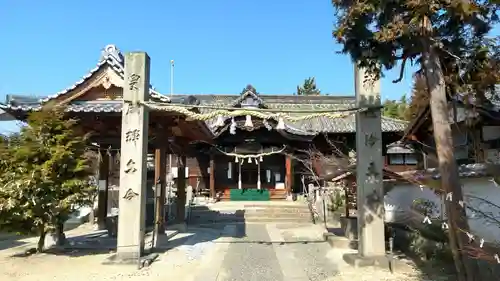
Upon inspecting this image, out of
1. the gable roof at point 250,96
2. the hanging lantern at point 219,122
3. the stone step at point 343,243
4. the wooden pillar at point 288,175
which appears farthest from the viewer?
the gable roof at point 250,96

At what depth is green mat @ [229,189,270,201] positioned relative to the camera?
28.6m

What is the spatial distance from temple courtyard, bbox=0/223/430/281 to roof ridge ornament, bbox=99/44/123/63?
5879mm

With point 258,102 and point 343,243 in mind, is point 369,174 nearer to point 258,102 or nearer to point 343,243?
point 343,243

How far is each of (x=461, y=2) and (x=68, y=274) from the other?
8.99 metres

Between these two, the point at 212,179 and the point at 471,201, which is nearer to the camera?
the point at 471,201

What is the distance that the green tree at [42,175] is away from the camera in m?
10.3

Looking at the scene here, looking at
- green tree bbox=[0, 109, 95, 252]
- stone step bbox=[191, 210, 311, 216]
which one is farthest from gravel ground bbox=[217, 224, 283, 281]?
stone step bbox=[191, 210, 311, 216]

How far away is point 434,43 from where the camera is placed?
22.6ft

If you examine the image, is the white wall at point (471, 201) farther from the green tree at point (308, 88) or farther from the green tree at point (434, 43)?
the green tree at point (308, 88)

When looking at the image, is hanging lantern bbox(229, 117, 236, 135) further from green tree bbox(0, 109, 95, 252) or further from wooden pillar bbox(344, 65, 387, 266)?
wooden pillar bbox(344, 65, 387, 266)

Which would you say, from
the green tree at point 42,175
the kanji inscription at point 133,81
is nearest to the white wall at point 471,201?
the kanji inscription at point 133,81

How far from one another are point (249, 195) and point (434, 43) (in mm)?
22799

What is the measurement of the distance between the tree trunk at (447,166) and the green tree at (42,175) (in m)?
8.56

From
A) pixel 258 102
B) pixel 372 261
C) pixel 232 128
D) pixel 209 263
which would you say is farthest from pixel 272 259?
pixel 258 102
